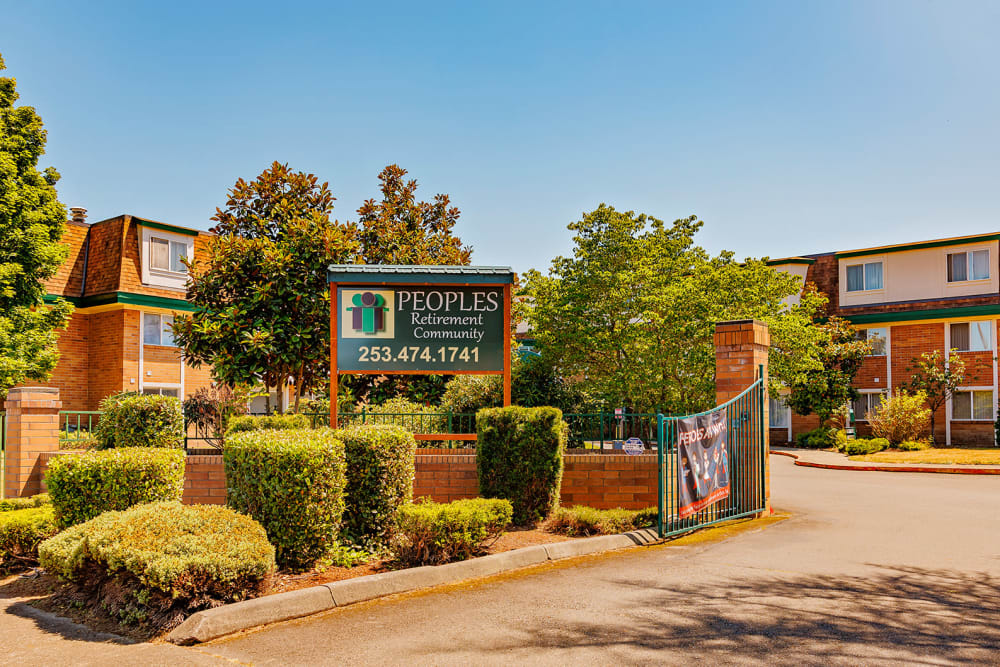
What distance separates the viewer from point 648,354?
1995 cm

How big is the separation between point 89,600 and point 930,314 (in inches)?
1316

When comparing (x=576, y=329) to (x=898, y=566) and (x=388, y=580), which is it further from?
(x=388, y=580)

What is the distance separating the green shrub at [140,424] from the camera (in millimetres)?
11508

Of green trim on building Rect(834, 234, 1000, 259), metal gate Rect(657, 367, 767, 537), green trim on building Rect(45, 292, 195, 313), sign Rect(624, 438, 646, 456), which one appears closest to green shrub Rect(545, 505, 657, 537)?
metal gate Rect(657, 367, 767, 537)

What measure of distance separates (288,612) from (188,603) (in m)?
0.76

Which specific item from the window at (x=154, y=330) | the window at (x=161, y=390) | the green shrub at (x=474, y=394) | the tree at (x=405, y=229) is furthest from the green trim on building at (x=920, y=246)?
the window at (x=161, y=390)

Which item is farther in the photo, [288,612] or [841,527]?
[841,527]

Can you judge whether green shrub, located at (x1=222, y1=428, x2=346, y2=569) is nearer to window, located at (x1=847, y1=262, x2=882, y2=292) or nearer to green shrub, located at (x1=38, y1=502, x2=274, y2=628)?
green shrub, located at (x1=38, y1=502, x2=274, y2=628)

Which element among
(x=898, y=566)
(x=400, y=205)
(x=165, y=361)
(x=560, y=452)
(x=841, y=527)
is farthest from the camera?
(x=165, y=361)

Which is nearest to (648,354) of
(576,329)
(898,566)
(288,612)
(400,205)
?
(576,329)

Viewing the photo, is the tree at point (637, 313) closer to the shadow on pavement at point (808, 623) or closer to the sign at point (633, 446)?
the sign at point (633, 446)

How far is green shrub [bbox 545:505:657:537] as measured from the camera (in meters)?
9.45

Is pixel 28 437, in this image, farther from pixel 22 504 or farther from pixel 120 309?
pixel 120 309

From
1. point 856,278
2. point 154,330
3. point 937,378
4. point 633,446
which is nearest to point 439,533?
point 633,446
